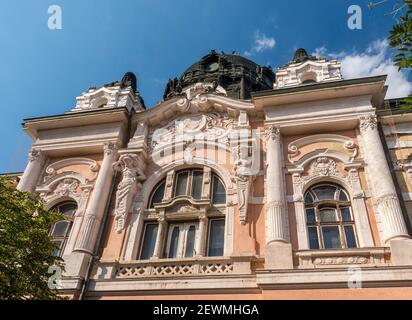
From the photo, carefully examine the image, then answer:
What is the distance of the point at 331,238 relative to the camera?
12086mm

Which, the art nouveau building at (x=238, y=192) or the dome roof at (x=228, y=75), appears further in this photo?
the dome roof at (x=228, y=75)

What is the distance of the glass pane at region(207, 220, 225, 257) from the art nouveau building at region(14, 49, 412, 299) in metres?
0.04

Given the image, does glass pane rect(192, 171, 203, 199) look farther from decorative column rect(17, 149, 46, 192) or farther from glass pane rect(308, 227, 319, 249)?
decorative column rect(17, 149, 46, 192)

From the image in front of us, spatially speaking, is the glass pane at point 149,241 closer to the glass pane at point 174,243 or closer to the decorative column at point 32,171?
the glass pane at point 174,243

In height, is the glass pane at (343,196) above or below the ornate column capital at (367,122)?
below

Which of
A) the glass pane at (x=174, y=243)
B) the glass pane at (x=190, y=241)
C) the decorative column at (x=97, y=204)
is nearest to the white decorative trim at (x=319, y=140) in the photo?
the glass pane at (x=190, y=241)

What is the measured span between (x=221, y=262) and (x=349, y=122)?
7521 mm

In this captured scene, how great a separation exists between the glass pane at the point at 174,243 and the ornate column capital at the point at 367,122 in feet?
26.4

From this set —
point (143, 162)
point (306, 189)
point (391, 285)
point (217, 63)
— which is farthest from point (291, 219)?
point (217, 63)

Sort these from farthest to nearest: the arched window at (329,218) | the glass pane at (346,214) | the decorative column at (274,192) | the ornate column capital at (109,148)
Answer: the ornate column capital at (109,148), the glass pane at (346,214), the arched window at (329,218), the decorative column at (274,192)

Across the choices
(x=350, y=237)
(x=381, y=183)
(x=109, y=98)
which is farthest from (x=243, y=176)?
(x=109, y=98)

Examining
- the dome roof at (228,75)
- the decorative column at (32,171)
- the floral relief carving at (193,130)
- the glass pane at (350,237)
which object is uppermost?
the dome roof at (228,75)

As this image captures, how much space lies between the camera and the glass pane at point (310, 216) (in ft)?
41.3
